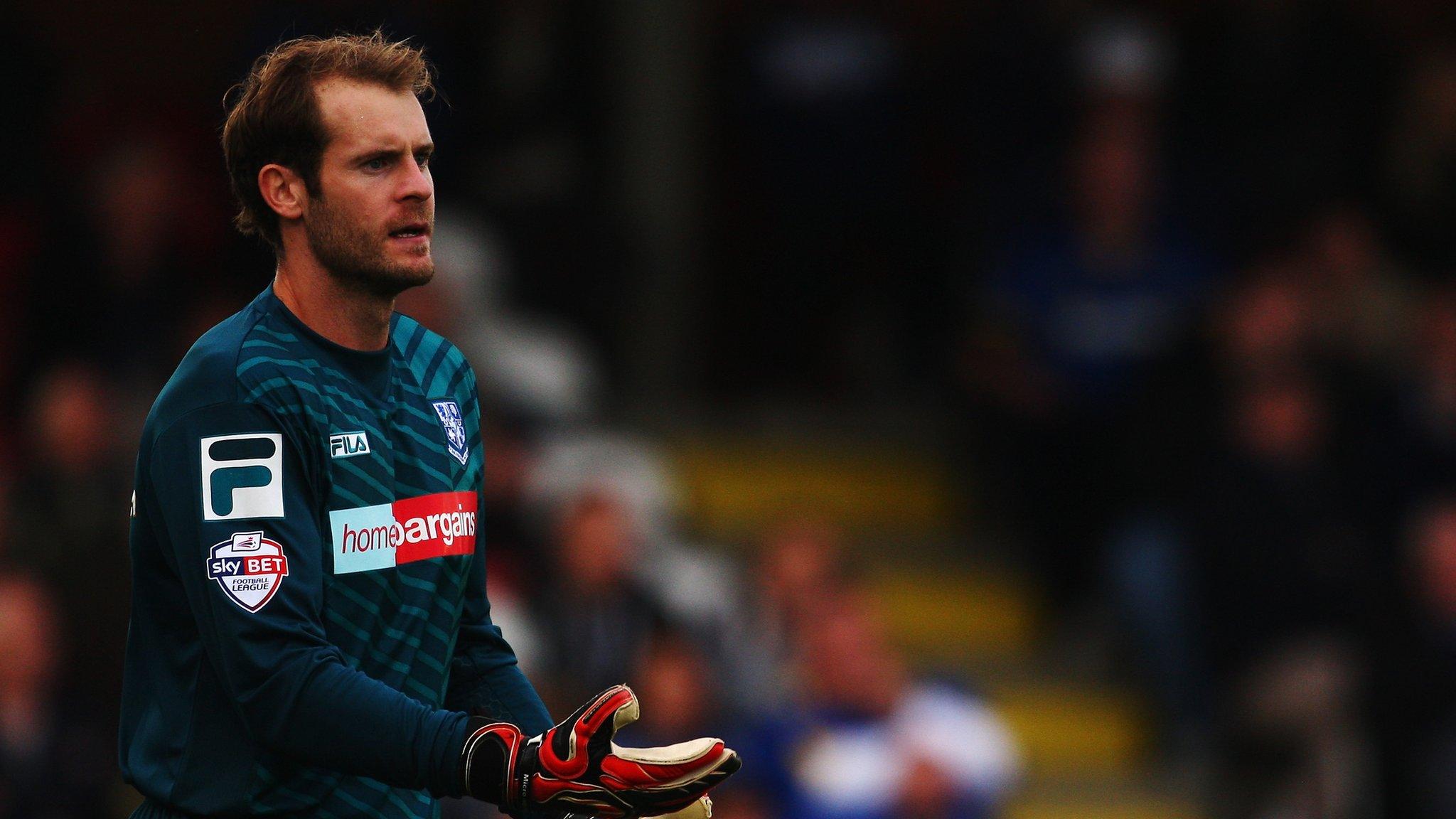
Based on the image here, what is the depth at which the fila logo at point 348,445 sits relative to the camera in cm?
283

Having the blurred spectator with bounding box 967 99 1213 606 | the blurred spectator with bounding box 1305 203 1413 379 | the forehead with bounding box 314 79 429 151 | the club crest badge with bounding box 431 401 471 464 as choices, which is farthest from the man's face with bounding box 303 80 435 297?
the blurred spectator with bounding box 1305 203 1413 379

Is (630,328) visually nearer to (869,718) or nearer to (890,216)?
(890,216)

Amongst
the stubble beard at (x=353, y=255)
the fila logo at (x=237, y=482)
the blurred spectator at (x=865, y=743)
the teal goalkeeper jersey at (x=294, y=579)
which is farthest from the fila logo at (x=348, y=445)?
the blurred spectator at (x=865, y=743)

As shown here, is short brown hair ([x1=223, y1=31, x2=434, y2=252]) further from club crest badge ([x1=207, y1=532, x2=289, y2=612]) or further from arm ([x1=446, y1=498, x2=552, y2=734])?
arm ([x1=446, y1=498, x2=552, y2=734])

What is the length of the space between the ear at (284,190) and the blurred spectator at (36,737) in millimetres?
3676

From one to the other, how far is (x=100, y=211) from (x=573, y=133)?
2.32 m

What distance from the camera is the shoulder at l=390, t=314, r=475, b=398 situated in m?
3.10

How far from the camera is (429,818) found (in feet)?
10.2

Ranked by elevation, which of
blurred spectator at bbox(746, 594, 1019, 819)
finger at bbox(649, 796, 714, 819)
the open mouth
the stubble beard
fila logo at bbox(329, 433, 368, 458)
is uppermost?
blurred spectator at bbox(746, 594, 1019, 819)

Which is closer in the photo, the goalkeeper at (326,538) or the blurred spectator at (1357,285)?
the goalkeeper at (326,538)

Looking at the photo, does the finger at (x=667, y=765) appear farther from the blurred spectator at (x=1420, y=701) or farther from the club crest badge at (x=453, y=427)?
the blurred spectator at (x=1420, y=701)

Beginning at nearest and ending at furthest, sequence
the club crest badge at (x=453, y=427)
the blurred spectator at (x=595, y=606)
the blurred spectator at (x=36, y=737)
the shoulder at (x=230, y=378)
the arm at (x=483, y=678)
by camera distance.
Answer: the shoulder at (x=230, y=378) < the club crest badge at (x=453, y=427) < the arm at (x=483, y=678) < the blurred spectator at (x=36, y=737) < the blurred spectator at (x=595, y=606)

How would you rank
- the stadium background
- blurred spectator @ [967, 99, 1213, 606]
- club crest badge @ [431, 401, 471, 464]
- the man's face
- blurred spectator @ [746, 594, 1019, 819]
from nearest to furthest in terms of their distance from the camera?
the man's face → club crest badge @ [431, 401, 471, 464] → blurred spectator @ [746, 594, 1019, 819] → the stadium background → blurred spectator @ [967, 99, 1213, 606]

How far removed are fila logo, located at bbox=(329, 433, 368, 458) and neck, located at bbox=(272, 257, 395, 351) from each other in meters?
0.16
